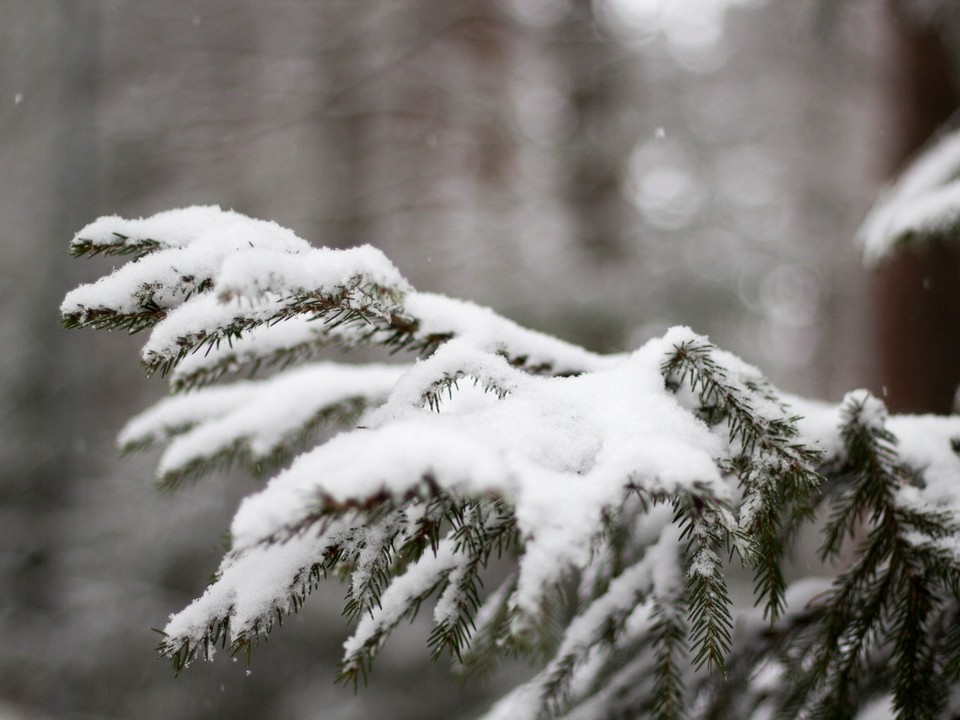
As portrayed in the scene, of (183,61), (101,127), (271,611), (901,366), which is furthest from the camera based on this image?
(183,61)

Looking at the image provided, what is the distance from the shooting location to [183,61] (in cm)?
663

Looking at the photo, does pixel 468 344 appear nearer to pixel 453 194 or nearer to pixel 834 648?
pixel 834 648

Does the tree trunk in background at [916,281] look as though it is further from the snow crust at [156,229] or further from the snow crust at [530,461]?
the snow crust at [156,229]

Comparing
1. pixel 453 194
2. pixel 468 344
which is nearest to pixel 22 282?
pixel 453 194

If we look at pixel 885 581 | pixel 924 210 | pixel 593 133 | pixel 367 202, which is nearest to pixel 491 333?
pixel 885 581

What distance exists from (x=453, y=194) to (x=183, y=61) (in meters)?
3.68

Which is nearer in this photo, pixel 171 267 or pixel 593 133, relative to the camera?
pixel 171 267

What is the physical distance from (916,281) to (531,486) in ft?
13.0

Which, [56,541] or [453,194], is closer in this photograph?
[56,541]

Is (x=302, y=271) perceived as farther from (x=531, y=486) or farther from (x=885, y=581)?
(x=885, y=581)

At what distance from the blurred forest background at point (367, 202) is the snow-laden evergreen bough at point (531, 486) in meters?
2.82

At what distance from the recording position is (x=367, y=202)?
5926 millimetres

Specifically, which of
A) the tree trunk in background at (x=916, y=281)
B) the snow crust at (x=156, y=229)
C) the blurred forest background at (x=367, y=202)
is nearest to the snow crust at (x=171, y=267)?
the snow crust at (x=156, y=229)

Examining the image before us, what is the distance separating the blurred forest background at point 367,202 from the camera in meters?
4.37
